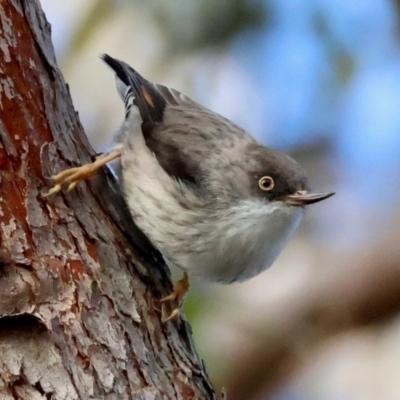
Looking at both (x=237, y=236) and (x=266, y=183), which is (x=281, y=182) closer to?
(x=266, y=183)

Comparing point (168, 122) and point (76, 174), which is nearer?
point (76, 174)

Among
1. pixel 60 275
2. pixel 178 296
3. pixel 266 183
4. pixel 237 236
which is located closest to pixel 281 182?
pixel 266 183

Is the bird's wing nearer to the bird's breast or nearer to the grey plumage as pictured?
the grey plumage

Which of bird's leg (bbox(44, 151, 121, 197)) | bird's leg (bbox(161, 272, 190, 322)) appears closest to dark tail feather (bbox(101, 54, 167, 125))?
bird's leg (bbox(44, 151, 121, 197))

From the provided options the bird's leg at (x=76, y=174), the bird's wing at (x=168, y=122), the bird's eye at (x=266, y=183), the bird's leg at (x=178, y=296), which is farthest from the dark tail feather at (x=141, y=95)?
the bird's leg at (x=178, y=296)

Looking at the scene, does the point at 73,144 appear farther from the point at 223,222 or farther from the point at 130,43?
the point at 130,43

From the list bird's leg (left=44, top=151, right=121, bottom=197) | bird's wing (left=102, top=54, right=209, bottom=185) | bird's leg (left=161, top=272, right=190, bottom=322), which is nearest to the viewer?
bird's leg (left=44, top=151, right=121, bottom=197)

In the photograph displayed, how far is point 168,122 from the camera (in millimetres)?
2705

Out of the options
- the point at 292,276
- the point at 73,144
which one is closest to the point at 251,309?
the point at 292,276

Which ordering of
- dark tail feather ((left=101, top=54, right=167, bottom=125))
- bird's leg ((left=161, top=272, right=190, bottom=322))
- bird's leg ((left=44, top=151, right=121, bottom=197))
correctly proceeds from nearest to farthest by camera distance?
bird's leg ((left=44, top=151, right=121, bottom=197))
bird's leg ((left=161, top=272, right=190, bottom=322))
dark tail feather ((left=101, top=54, right=167, bottom=125))

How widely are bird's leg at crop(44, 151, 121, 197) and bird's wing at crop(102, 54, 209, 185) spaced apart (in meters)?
0.22

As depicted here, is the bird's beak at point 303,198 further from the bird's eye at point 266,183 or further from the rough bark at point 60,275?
the rough bark at point 60,275

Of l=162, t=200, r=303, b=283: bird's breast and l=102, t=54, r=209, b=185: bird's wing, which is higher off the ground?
l=102, t=54, r=209, b=185: bird's wing

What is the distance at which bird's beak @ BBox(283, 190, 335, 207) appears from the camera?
2379 mm
